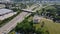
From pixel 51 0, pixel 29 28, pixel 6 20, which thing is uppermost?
pixel 29 28

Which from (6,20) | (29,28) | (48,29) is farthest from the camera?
(6,20)

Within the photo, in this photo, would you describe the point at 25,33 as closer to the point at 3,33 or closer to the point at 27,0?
the point at 3,33

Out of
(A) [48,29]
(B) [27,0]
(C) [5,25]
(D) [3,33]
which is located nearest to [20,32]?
(D) [3,33]

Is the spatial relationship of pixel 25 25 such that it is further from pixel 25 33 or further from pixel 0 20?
pixel 0 20

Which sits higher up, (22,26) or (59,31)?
(22,26)

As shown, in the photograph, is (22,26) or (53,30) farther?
(53,30)

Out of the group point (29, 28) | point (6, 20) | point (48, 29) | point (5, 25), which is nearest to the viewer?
point (29, 28)

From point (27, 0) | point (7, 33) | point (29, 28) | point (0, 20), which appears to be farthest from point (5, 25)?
point (27, 0)

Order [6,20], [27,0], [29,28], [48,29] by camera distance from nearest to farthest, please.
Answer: [29,28]
[48,29]
[6,20]
[27,0]

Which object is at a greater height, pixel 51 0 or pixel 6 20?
pixel 6 20
